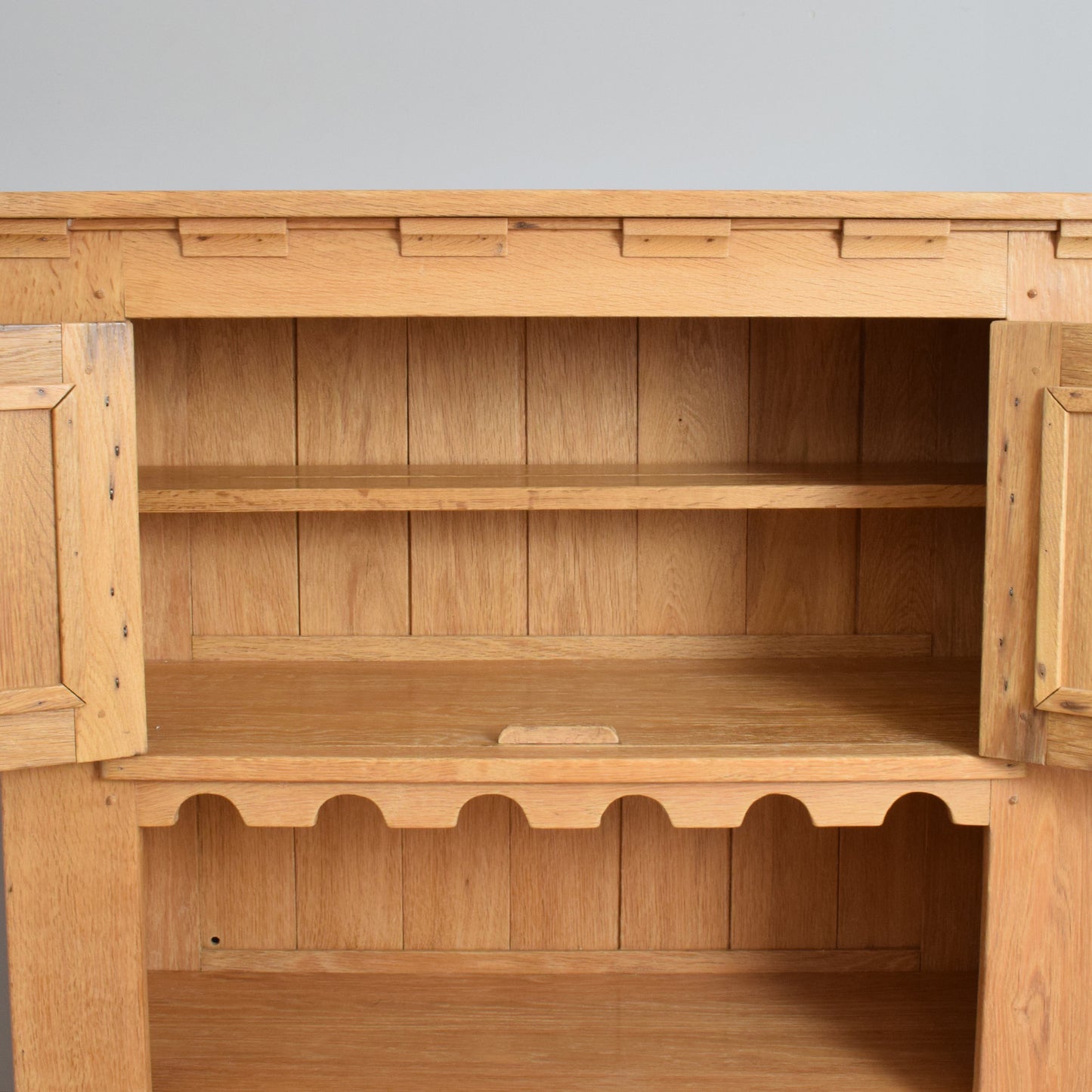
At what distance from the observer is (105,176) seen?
9.19ft

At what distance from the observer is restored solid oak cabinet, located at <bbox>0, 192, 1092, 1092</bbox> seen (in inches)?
70.2

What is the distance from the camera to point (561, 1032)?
7.50 ft

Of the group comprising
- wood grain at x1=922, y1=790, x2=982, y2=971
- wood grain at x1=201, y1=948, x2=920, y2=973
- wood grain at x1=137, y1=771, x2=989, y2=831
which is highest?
wood grain at x1=137, y1=771, x2=989, y2=831

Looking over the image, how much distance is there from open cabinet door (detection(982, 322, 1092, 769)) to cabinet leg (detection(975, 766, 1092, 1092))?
0.35ft

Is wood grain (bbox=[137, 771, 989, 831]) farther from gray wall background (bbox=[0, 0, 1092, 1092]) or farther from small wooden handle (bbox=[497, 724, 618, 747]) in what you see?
gray wall background (bbox=[0, 0, 1092, 1092])

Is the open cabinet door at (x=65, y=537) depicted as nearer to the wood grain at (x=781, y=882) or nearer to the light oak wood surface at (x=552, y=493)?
the light oak wood surface at (x=552, y=493)

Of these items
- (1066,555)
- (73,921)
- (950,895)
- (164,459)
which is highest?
(164,459)

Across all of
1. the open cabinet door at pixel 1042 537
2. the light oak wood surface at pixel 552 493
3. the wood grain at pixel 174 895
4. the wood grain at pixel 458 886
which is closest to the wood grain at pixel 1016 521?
the open cabinet door at pixel 1042 537

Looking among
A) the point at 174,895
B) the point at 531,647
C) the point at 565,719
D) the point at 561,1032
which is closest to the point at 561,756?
the point at 565,719


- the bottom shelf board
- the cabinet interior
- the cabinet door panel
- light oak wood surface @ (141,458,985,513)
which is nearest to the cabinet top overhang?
the cabinet door panel

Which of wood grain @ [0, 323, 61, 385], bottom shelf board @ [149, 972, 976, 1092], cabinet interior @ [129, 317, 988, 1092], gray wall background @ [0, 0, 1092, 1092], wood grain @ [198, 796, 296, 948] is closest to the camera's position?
wood grain @ [0, 323, 61, 385]

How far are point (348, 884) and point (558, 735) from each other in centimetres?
81

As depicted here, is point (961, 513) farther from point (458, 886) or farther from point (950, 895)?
point (458, 886)

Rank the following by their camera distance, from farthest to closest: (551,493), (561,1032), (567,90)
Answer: (567,90)
(561,1032)
(551,493)
